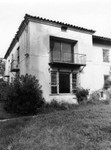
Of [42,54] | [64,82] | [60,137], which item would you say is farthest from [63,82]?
[60,137]

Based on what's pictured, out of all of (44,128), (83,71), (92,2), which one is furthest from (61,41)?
(44,128)

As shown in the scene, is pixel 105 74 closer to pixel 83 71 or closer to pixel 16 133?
pixel 83 71

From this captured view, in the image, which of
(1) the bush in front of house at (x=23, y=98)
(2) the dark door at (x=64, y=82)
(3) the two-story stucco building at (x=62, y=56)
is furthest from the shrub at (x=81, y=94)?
(1) the bush in front of house at (x=23, y=98)

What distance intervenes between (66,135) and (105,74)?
11698 millimetres

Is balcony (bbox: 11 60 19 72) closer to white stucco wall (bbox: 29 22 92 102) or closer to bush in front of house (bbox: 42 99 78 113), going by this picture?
white stucco wall (bbox: 29 22 92 102)

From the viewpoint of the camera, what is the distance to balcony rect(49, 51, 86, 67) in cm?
1176

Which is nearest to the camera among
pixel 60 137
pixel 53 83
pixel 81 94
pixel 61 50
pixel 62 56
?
pixel 60 137

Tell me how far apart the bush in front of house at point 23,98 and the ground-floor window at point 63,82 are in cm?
325

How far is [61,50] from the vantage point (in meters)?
12.9

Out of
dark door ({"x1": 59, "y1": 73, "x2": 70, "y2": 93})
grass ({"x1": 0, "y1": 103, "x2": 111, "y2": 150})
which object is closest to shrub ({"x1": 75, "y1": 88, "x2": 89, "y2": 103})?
dark door ({"x1": 59, "y1": 73, "x2": 70, "y2": 93})

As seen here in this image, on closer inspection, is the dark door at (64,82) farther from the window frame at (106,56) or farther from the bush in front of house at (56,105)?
the window frame at (106,56)

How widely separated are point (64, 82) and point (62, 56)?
249 cm

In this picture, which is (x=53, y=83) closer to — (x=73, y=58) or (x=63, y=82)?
(x=63, y=82)

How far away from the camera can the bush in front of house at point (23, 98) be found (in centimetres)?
826
